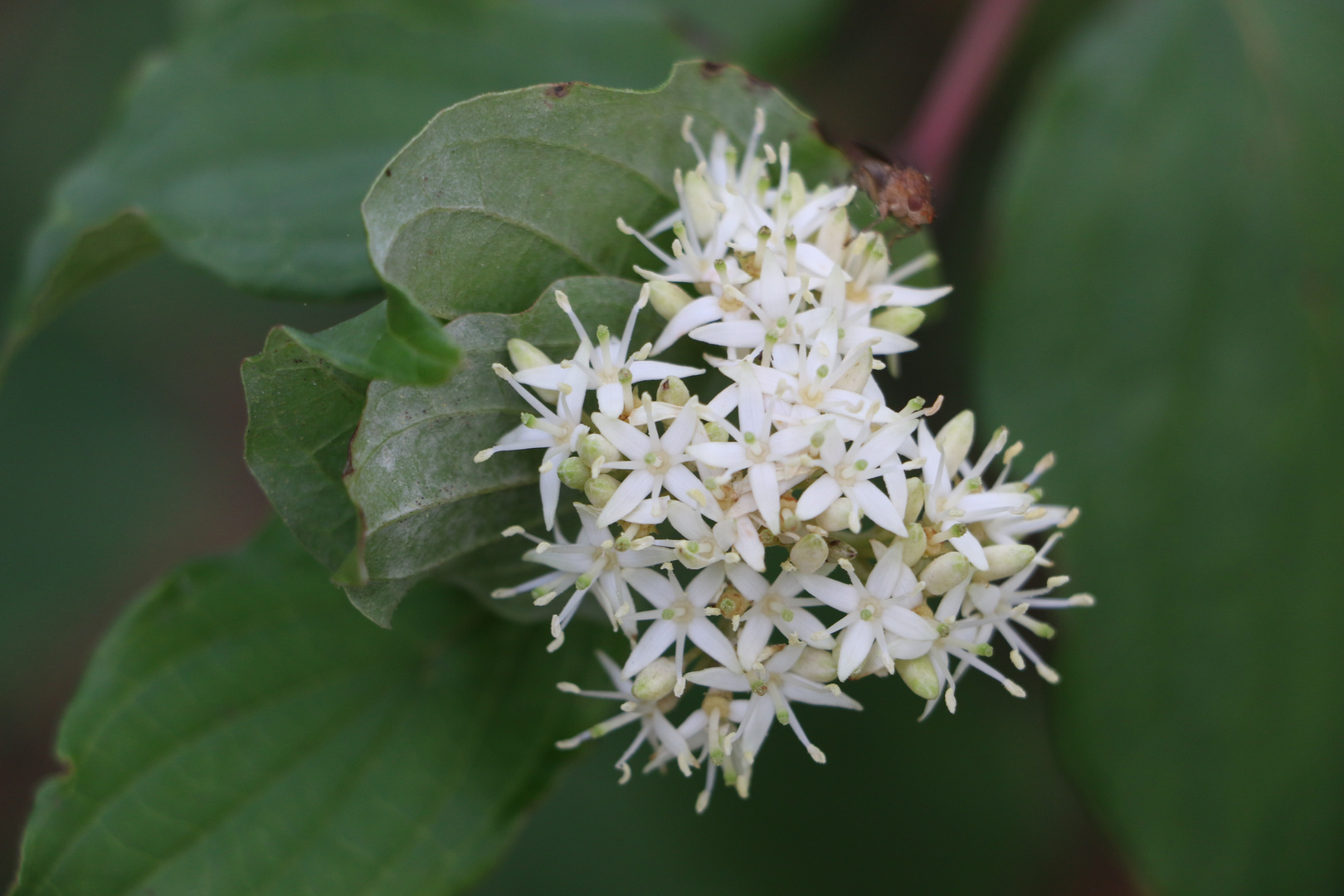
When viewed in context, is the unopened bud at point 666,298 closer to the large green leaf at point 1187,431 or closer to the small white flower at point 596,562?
the small white flower at point 596,562

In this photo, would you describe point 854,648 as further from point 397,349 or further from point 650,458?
point 397,349

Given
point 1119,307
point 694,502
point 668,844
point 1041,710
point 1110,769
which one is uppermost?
point 1119,307

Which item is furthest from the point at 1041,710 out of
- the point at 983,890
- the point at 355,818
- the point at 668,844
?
the point at 355,818

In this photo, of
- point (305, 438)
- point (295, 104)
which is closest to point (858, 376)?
point (305, 438)

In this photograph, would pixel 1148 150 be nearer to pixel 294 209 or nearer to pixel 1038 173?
pixel 1038 173

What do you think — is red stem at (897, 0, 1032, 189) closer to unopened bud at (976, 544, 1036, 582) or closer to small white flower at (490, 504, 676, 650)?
unopened bud at (976, 544, 1036, 582)

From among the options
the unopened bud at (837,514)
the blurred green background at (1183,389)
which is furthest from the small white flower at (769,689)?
the blurred green background at (1183,389)
